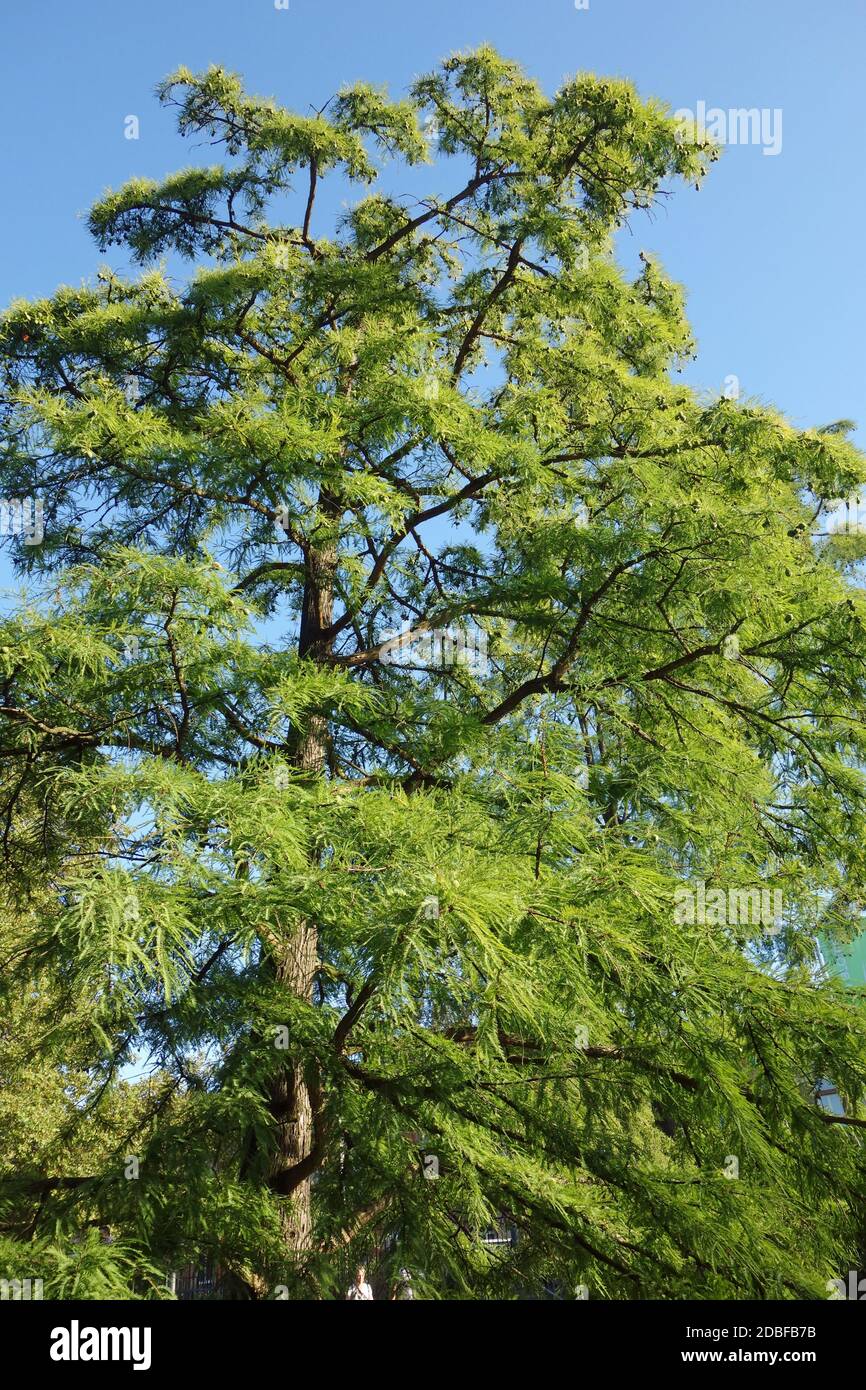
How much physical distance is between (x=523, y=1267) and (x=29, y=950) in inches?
78.6

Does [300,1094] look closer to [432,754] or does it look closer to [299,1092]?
[299,1092]

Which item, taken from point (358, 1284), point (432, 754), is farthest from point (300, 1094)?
point (432, 754)

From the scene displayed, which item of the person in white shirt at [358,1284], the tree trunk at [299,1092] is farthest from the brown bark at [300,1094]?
the person in white shirt at [358,1284]

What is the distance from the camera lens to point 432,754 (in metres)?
4.91

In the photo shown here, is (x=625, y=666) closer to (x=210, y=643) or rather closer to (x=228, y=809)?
(x=210, y=643)

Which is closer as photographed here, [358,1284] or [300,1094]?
[358,1284]

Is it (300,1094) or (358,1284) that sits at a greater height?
(300,1094)

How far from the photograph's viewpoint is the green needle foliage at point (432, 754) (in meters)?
2.91

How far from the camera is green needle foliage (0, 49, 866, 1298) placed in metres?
2.91

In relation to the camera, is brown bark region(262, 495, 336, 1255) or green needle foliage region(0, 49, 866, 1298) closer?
green needle foliage region(0, 49, 866, 1298)

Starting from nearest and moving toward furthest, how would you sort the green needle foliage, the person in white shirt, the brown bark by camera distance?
the green needle foliage → the person in white shirt → the brown bark

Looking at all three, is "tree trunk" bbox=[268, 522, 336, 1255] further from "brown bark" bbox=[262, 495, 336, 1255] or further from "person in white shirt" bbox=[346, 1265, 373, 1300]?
"person in white shirt" bbox=[346, 1265, 373, 1300]

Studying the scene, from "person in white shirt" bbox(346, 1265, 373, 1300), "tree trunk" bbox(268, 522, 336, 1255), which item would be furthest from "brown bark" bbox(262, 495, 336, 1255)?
"person in white shirt" bbox(346, 1265, 373, 1300)
